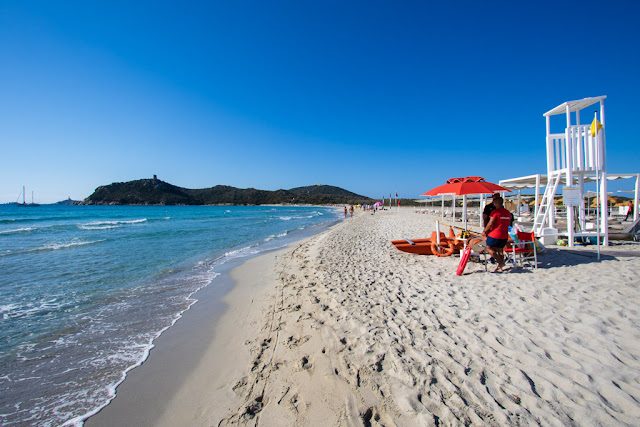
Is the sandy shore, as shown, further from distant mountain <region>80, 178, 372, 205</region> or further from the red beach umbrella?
distant mountain <region>80, 178, 372, 205</region>

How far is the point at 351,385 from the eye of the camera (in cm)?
256

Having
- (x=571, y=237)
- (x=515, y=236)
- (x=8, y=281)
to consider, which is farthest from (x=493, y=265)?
(x=8, y=281)

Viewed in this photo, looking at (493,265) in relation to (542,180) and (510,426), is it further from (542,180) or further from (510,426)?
(542,180)

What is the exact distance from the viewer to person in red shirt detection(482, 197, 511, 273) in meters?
5.77

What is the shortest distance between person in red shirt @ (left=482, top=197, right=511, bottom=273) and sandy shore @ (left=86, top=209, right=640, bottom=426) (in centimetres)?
61

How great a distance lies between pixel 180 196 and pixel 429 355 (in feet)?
409

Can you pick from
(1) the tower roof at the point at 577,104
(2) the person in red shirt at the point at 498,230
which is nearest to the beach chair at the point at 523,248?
(2) the person in red shirt at the point at 498,230

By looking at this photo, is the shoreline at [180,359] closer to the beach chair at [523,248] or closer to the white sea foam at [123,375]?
the white sea foam at [123,375]

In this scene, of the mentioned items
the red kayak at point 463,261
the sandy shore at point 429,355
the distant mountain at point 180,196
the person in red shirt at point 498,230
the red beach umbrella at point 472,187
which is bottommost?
the sandy shore at point 429,355

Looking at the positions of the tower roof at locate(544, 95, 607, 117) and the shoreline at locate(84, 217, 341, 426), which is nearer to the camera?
the shoreline at locate(84, 217, 341, 426)

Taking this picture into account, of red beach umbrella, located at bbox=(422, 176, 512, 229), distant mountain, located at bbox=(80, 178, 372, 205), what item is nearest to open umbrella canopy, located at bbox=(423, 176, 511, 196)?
red beach umbrella, located at bbox=(422, 176, 512, 229)

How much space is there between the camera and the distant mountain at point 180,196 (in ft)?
335

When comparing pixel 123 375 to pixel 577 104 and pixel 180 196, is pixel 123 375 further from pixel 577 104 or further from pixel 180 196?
pixel 180 196

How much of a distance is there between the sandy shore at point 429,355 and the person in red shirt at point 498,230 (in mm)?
607
